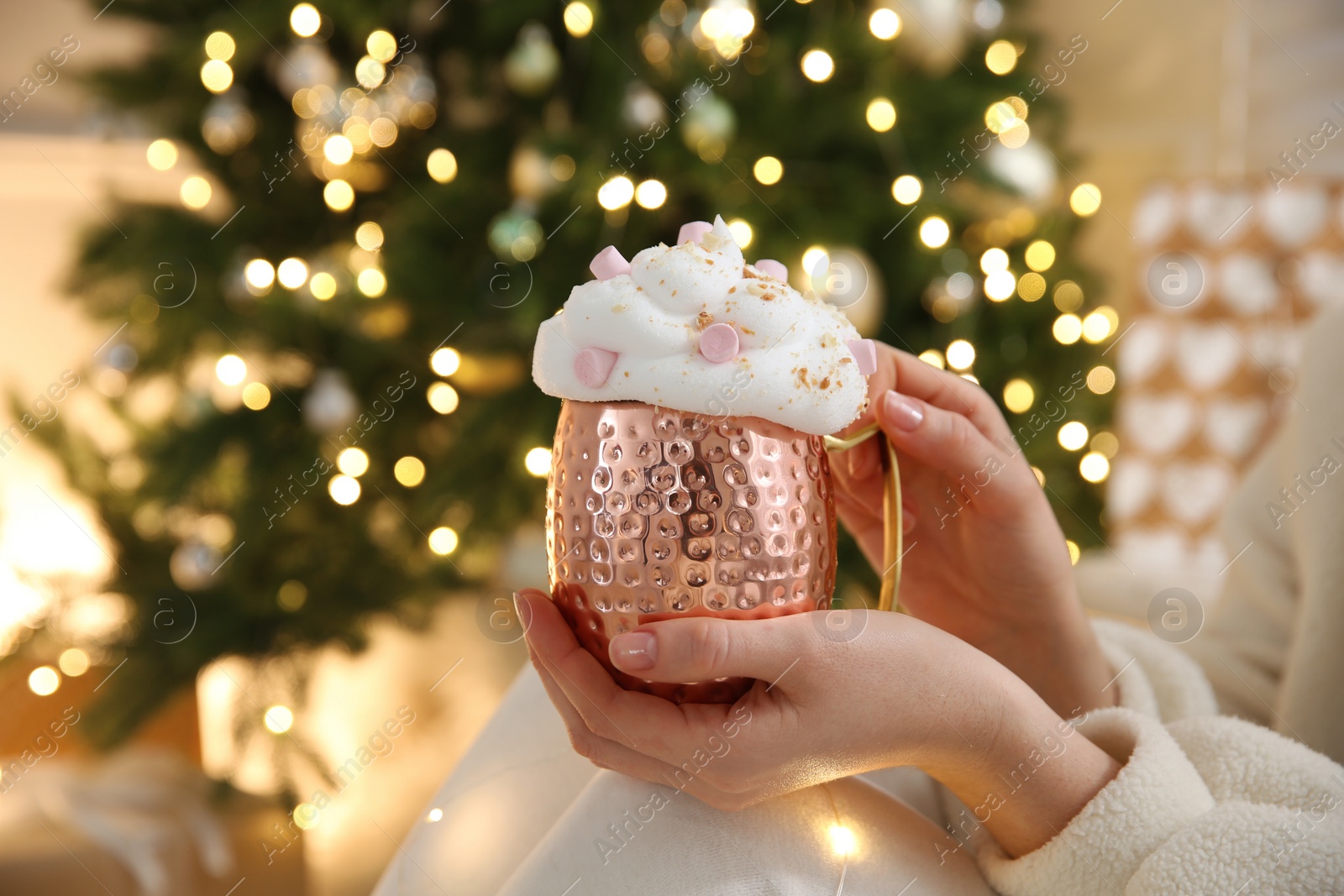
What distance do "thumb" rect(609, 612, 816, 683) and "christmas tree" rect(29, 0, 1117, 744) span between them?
3.45ft

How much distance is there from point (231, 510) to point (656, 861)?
58.5 inches

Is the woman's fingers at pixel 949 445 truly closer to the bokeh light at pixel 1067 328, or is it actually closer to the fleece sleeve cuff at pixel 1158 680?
the fleece sleeve cuff at pixel 1158 680

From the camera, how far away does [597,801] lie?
700 mm

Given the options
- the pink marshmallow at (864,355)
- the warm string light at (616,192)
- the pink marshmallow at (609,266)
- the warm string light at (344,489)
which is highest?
the pink marshmallow at (864,355)

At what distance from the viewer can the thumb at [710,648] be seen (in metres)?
0.59

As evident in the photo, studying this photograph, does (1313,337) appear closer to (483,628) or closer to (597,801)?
(597,801)

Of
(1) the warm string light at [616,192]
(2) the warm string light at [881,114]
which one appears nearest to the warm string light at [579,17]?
(1) the warm string light at [616,192]

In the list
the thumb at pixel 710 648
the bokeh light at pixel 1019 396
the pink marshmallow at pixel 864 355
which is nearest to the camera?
the thumb at pixel 710 648

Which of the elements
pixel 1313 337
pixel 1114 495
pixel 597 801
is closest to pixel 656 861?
pixel 597 801

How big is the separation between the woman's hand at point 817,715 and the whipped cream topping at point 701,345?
0.15m

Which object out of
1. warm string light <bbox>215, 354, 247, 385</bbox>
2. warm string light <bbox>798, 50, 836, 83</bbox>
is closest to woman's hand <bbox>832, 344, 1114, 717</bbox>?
warm string light <bbox>798, 50, 836, 83</bbox>

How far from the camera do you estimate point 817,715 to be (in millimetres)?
636

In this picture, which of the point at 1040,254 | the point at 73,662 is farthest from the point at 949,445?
the point at 73,662

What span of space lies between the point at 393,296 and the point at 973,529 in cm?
125
